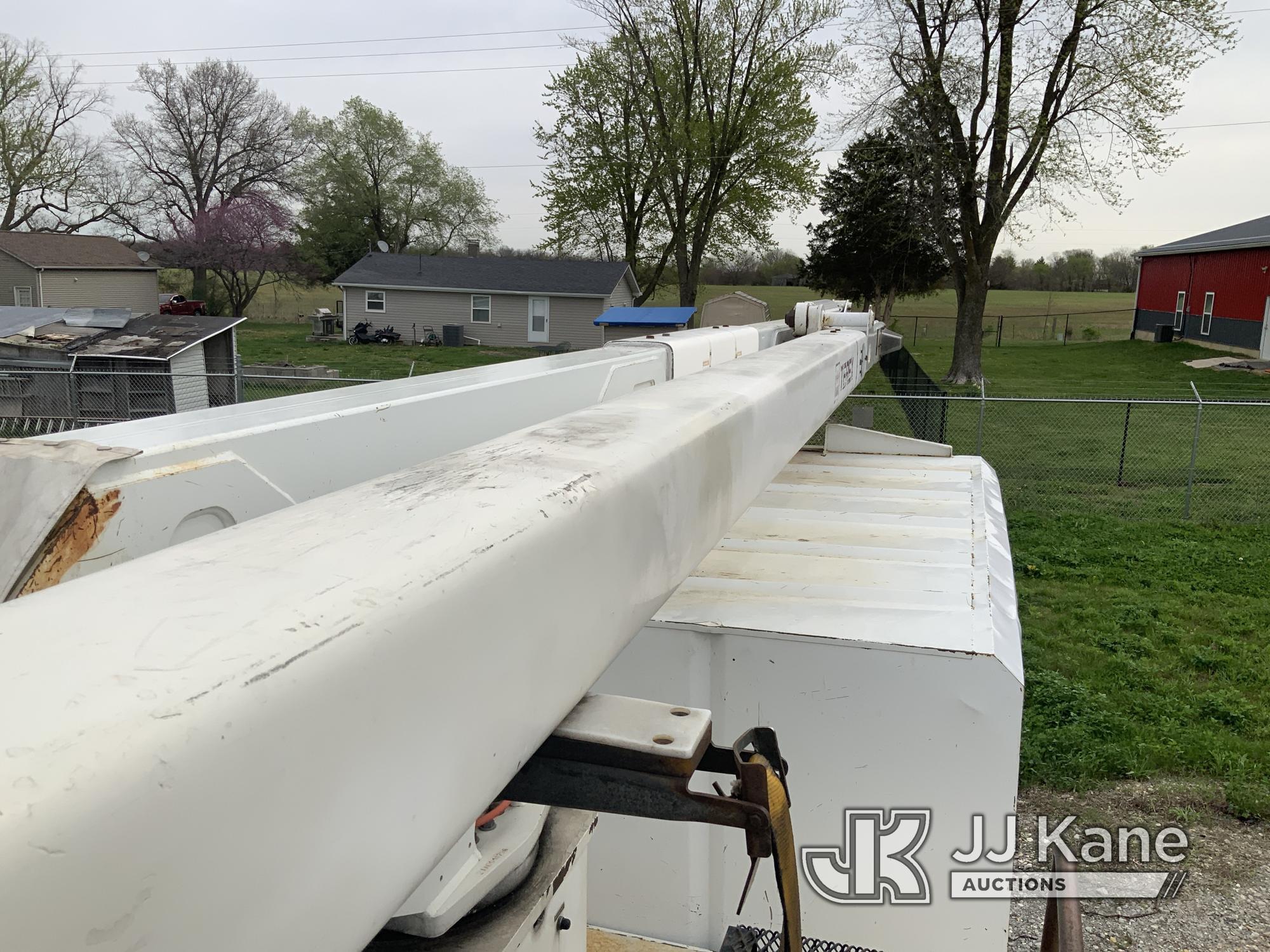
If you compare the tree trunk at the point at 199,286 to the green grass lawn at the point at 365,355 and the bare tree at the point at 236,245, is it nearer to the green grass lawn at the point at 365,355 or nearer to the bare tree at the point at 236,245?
the bare tree at the point at 236,245

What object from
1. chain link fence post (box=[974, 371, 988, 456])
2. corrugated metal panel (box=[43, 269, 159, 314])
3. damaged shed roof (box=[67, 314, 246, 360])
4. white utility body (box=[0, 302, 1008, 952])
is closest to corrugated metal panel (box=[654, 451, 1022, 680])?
white utility body (box=[0, 302, 1008, 952])

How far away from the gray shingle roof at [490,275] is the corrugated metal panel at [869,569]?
3371cm

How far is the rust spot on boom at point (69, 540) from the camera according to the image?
1054mm

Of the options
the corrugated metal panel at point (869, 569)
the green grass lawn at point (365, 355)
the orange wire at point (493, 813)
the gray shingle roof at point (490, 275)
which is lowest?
the green grass lawn at point (365, 355)

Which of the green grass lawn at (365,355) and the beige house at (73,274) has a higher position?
the beige house at (73,274)

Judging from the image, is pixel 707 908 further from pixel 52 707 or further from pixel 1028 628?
pixel 1028 628

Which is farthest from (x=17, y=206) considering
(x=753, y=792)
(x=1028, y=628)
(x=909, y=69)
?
(x=753, y=792)

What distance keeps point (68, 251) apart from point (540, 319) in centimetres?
1929

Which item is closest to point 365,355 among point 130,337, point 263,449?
point 130,337

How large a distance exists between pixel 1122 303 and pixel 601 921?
60277 mm

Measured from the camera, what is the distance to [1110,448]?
1565 cm

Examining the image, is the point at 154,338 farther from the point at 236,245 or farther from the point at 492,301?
the point at 236,245

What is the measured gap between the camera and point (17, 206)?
4544 cm

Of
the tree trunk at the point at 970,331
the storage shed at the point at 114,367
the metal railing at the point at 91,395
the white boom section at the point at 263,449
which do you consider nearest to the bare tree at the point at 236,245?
the storage shed at the point at 114,367
